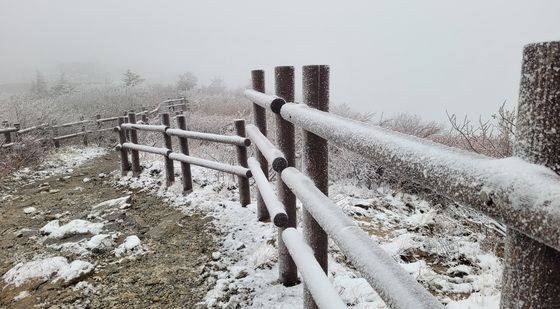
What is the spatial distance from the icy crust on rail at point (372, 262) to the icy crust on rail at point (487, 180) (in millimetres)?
338

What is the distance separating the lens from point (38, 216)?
19.6 feet

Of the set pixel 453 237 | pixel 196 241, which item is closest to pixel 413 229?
pixel 453 237

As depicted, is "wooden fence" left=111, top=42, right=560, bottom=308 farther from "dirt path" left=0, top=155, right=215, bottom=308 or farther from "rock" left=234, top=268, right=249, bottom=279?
"dirt path" left=0, top=155, right=215, bottom=308

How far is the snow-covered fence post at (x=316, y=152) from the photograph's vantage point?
85.2 inches

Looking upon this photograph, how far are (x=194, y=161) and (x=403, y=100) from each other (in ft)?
239

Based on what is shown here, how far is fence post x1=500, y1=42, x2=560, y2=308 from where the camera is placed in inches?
26.2

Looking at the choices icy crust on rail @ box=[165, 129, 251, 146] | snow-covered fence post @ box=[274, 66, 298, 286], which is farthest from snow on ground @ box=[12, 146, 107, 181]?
snow-covered fence post @ box=[274, 66, 298, 286]

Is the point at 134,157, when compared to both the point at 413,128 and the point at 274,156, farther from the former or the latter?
the point at 413,128

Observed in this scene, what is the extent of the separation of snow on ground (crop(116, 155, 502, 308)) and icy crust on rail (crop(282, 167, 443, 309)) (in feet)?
4.70

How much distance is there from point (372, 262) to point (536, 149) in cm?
67

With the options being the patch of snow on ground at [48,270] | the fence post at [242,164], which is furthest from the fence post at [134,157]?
the patch of snow on ground at [48,270]

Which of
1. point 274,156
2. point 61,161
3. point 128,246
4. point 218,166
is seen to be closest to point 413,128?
point 218,166

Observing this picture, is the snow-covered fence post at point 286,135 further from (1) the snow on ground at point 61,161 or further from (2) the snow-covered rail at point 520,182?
(1) the snow on ground at point 61,161

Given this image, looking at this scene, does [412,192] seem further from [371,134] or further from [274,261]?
[371,134]
